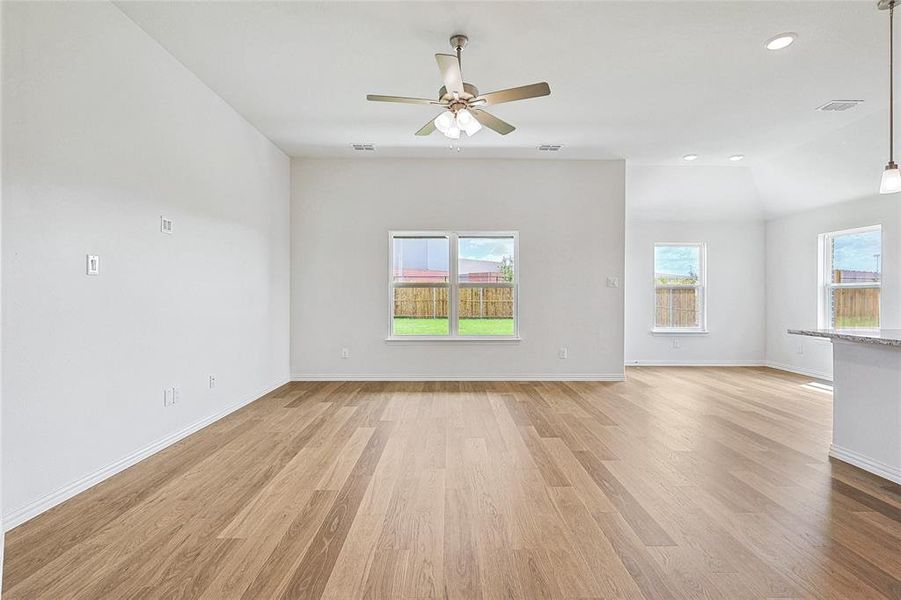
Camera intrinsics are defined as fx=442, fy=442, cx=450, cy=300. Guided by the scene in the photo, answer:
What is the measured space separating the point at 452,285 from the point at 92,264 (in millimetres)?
3991

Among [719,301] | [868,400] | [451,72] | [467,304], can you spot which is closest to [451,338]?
[467,304]

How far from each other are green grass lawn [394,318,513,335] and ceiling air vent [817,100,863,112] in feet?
12.6

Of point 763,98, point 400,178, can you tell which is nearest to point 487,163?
point 400,178

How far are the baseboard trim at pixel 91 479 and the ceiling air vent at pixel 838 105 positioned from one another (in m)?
6.22

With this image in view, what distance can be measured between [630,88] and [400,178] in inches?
118

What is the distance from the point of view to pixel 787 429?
3672mm

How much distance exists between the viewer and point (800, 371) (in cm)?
638

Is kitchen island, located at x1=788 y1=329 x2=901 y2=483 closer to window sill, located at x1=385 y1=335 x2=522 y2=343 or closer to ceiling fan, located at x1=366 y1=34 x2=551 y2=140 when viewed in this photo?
ceiling fan, located at x1=366 y1=34 x2=551 y2=140

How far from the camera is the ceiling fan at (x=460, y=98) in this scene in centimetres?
278

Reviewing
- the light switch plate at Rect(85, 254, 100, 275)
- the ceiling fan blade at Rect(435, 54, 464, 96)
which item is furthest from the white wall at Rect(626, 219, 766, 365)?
the light switch plate at Rect(85, 254, 100, 275)

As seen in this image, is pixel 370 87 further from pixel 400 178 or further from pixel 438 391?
pixel 438 391

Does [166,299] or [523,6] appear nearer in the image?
[523,6]

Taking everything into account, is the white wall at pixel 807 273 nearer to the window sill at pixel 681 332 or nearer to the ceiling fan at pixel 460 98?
the window sill at pixel 681 332

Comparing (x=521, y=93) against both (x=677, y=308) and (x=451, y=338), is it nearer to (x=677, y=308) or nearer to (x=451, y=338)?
(x=451, y=338)
